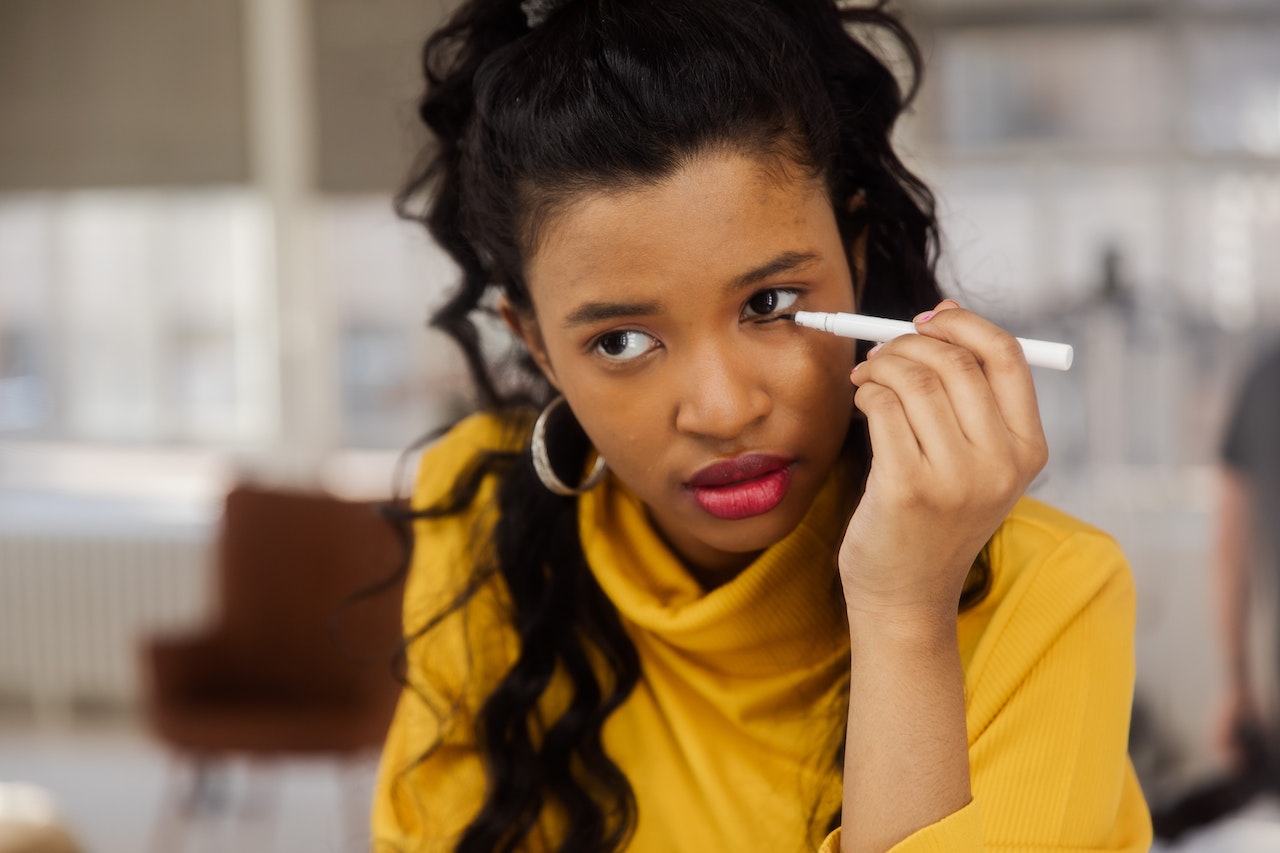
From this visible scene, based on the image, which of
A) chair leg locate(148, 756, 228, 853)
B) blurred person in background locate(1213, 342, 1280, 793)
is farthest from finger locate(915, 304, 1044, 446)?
chair leg locate(148, 756, 228, 853)

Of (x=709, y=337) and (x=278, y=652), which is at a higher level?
(x=709, y=337)

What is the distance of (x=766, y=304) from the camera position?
0.90 m

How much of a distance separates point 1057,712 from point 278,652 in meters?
2.78

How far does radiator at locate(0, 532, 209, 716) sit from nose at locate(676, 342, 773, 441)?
12.4ft

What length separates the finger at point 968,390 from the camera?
2.53ft

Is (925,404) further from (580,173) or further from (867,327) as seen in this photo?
(580,173)

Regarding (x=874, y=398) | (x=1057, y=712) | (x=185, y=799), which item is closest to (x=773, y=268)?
(x=874, y=398)

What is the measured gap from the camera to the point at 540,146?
0.94 m

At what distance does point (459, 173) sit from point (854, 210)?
345mm

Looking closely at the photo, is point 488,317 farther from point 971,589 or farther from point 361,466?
point 361,466

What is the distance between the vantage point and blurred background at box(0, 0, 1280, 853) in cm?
373

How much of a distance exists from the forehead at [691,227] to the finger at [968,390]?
0.15 m

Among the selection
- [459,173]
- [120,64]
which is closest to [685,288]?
[459,173]

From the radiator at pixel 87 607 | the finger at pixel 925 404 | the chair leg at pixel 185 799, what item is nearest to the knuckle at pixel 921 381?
the finger at pixel 925 404
